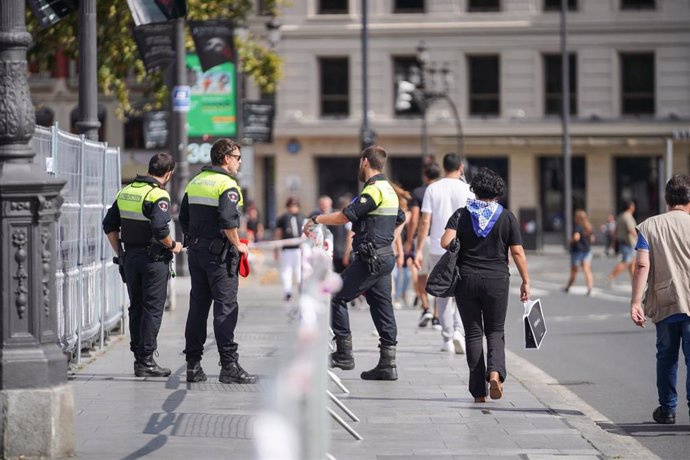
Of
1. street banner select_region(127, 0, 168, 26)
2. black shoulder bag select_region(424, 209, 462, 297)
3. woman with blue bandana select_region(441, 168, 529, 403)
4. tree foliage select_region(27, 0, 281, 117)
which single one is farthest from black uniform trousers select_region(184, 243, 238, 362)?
tree foliage select_region(27, 0, 281, 117)

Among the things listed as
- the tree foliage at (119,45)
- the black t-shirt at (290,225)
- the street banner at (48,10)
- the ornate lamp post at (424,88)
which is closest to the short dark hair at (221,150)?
the street banner at (48,10)

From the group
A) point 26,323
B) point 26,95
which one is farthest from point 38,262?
point 26,95

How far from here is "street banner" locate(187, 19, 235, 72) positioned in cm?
2178

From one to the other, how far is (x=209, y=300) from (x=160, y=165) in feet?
3.98

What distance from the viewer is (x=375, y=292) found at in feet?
37.8

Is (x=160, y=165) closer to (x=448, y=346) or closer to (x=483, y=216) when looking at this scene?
(x=483, y=216)

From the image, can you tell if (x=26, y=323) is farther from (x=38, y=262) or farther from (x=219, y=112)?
(x=219, y=112)

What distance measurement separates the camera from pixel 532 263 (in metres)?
39.9

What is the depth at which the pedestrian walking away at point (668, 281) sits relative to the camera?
958 cm

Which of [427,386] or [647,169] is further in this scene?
[647,169]

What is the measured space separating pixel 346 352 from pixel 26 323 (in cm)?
453

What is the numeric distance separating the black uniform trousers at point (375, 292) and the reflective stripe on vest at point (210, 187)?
4.01 feet

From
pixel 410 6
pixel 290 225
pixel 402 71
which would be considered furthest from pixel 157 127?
pixel 410 6

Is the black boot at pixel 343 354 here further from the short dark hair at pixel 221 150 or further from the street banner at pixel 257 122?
the street banner at pixel 257 122
